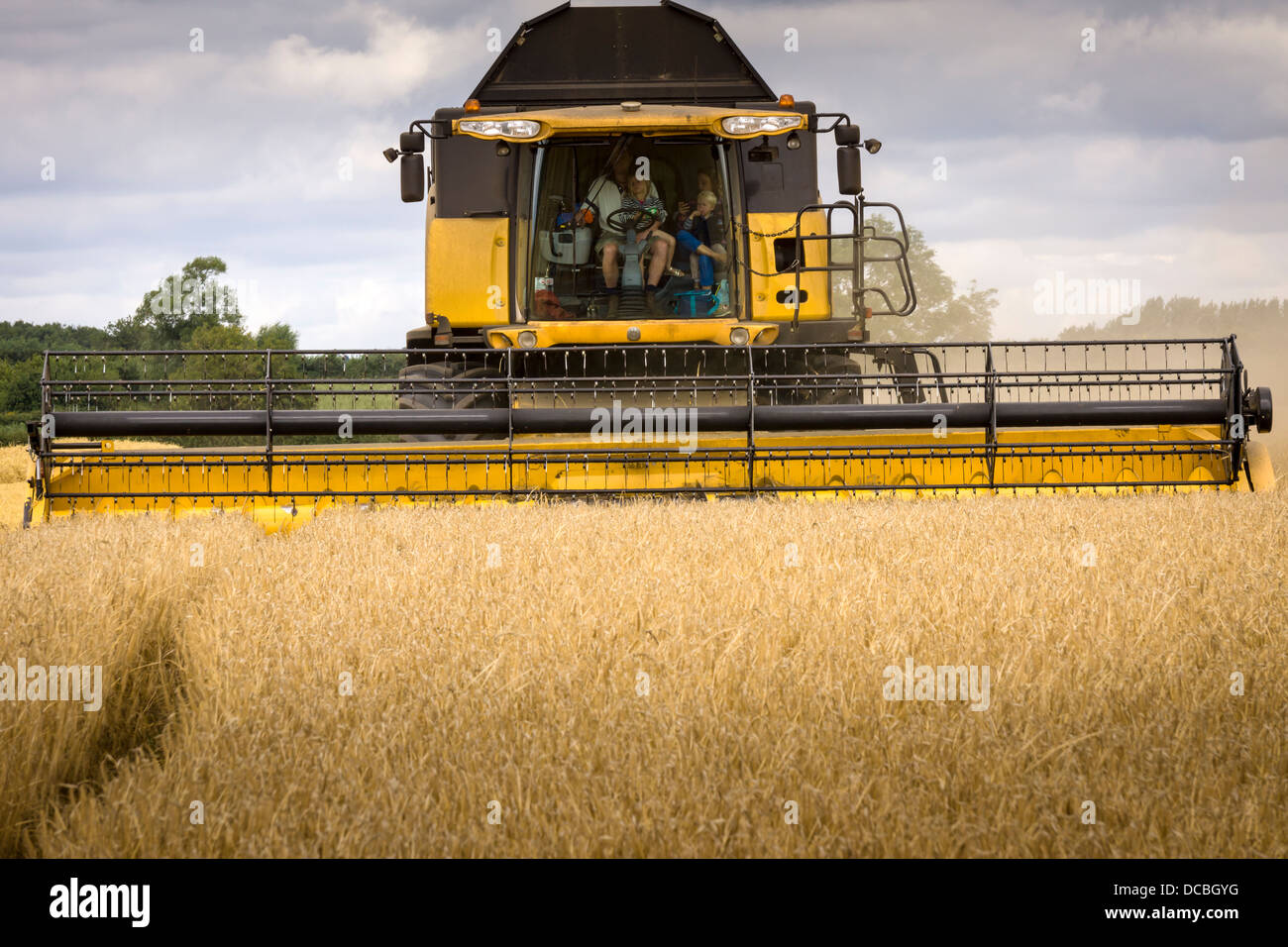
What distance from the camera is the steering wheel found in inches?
290

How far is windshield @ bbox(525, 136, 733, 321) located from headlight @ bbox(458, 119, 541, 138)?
0.33 m

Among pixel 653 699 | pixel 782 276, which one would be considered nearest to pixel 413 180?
pixel 782 276

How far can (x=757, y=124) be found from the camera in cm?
724

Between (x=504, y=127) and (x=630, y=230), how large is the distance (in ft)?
3.35

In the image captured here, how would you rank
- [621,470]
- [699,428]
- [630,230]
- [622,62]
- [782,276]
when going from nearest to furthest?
[699,428]
[621,470]
[630,230]
[782,276]
[622,62]

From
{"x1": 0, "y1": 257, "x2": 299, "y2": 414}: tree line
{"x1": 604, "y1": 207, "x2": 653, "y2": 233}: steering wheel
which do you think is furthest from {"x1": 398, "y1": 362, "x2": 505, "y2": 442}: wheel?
{"x1": 0, "y1": 257, "x2": 299, "y2": 414}: tree line

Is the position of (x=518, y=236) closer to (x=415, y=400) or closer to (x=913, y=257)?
(x=415, y=400)

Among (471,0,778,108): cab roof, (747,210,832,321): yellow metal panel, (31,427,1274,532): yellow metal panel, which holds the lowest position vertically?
(31,427,1274,532): yellow metal panel

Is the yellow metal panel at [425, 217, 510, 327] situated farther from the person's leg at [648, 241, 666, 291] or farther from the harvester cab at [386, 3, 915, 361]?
the person's leg at [648, 241, 666, 291]

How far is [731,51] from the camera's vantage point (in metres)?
8.12

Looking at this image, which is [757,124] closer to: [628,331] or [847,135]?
[847,135]

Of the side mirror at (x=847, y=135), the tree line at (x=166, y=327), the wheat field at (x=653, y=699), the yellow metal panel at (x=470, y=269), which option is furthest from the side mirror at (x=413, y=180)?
the tree line at (x=166, y=327)

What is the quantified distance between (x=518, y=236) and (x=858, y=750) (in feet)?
19.4
